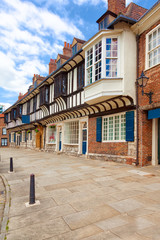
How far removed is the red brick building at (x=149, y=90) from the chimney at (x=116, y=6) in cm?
307

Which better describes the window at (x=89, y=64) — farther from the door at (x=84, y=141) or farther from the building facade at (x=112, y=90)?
the door at (x=84, y=141)

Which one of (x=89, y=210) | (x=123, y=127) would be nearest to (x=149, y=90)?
(x=123, y=127)

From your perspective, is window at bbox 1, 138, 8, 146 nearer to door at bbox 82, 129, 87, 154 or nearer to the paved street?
door at bbox 82, 129, 87, 154

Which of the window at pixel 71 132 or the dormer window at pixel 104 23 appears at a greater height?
the dormer window at pixel 104 23

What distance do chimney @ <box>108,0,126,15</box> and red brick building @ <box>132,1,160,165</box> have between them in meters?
3.07

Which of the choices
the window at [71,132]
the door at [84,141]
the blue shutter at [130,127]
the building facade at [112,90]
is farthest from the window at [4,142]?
the blue shutter at [130,127]

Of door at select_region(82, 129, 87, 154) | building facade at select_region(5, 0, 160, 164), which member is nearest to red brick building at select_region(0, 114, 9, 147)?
building facade at select_region(5, 0, 160, 164)

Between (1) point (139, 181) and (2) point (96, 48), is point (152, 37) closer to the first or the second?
(2) point (96, 48)

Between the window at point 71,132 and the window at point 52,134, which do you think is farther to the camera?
the window at point 52,134

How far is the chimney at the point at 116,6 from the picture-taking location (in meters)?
11.4

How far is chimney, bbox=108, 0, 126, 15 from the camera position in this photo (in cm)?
1135

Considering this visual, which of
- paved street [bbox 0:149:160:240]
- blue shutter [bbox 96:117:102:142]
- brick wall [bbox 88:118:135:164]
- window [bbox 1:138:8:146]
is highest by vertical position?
blue shutter [bbox 96:117:102:142]

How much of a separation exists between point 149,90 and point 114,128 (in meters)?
3.07

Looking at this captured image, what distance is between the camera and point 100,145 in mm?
11547
